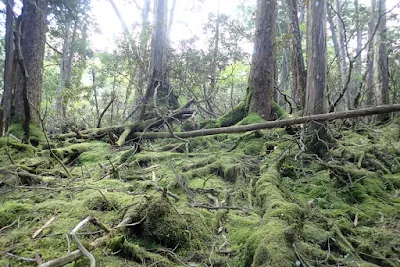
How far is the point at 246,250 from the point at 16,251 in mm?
1779

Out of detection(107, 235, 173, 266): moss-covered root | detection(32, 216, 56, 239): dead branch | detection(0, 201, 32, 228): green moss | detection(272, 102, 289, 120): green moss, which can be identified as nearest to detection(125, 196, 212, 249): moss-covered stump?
detection(107, 235, 173, 266): moss-covered root

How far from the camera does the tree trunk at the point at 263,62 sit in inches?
284

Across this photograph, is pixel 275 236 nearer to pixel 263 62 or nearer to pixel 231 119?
pixel 231 119

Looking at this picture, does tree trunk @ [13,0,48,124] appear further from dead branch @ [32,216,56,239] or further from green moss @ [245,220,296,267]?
green moss @ [245,220,296,267]

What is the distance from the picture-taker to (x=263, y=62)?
7312 mm

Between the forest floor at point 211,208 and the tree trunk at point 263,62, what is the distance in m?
1.65

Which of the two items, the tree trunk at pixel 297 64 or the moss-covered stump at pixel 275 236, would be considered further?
the tree trunk at pixel 297 64

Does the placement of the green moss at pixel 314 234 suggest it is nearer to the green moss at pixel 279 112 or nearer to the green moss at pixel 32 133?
the green moss at pixel 279 112

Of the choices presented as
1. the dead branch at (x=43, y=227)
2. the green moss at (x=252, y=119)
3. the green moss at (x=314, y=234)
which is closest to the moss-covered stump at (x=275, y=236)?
the green moss at (x=314, y=234)

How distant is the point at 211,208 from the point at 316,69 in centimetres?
304

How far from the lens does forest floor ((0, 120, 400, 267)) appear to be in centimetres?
236

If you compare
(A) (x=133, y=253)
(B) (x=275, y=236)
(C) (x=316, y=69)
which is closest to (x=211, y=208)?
(B) (x=275, y=236)

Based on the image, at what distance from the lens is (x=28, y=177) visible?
4.08m

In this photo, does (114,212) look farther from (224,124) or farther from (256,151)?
(224,124)
